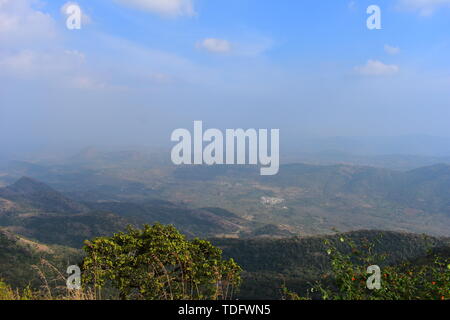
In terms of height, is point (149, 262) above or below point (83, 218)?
above

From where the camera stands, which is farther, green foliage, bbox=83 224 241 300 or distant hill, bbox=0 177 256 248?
distant hill, bbox=0 177 256 248

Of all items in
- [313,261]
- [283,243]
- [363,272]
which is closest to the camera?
[363,272]

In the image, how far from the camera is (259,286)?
36.4 metres

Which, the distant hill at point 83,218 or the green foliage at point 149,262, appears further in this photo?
the distant hill at point 83,218

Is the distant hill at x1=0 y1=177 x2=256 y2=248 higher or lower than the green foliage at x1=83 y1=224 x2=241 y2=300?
lower

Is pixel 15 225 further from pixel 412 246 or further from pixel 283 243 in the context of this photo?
pixel 412 246

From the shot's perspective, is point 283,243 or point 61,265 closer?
point 61,265

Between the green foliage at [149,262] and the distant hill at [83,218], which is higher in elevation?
the green foliage at [149,262]

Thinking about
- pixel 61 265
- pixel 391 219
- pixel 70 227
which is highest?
pixel 61 265

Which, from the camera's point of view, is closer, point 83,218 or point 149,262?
point 149,262
